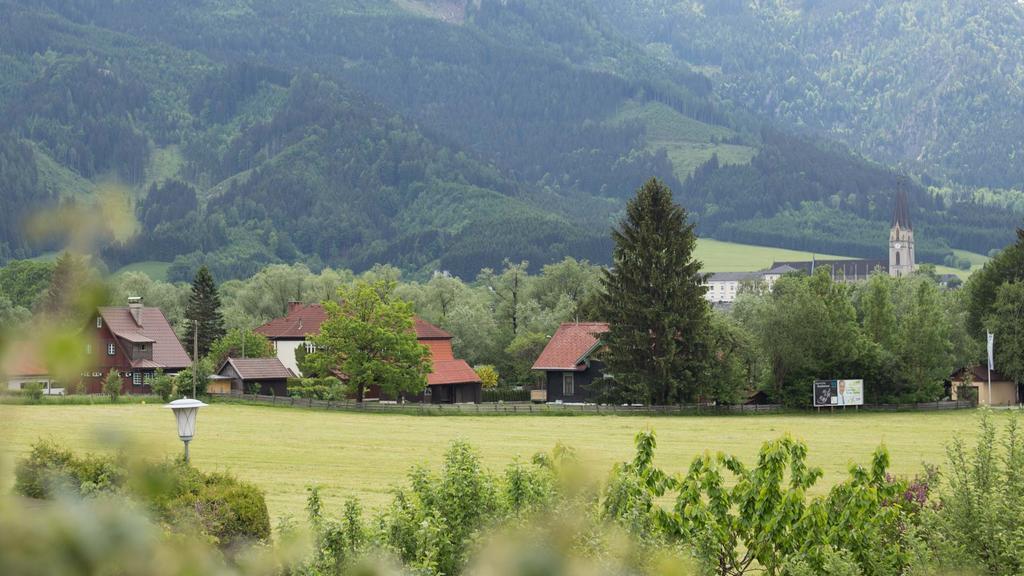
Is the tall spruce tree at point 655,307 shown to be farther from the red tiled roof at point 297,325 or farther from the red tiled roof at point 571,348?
the red tiled roof at point 297,325

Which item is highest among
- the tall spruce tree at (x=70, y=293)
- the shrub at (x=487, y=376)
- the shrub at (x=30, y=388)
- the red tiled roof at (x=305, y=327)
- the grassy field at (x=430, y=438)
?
the red tiled roof at (x=305, y=327)

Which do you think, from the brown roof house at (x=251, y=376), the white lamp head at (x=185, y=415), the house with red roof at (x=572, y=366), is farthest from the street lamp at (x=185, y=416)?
the house with red roof at (x=572, y=366)

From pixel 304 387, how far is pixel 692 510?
196 feet

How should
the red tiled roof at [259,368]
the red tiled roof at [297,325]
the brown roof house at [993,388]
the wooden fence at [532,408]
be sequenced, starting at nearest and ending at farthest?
the wooden fence at [532,408]
the red tiled roof at [259,368]
the brown roof house at [993,388]
the red tiled roof at [297,325]

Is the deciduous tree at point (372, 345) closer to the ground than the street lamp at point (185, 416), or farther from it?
farther from it

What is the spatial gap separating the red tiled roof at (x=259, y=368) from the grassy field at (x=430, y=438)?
8.12 metres

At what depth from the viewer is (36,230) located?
215cm

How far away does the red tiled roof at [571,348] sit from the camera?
79.6 metres

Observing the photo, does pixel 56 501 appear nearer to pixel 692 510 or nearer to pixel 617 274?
pixel 692 510

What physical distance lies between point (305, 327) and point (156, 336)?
1137 centimetres

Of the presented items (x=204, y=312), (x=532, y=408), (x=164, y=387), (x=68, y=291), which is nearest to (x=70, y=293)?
(x=68, y=291)

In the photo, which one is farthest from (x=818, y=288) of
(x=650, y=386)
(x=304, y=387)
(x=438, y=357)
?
(x=304, y=387)

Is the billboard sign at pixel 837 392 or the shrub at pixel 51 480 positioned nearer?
the shrub at pixel 51 480

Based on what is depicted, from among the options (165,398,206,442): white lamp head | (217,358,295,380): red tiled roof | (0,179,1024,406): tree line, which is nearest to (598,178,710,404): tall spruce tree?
(0,179,1024,406): tree line
